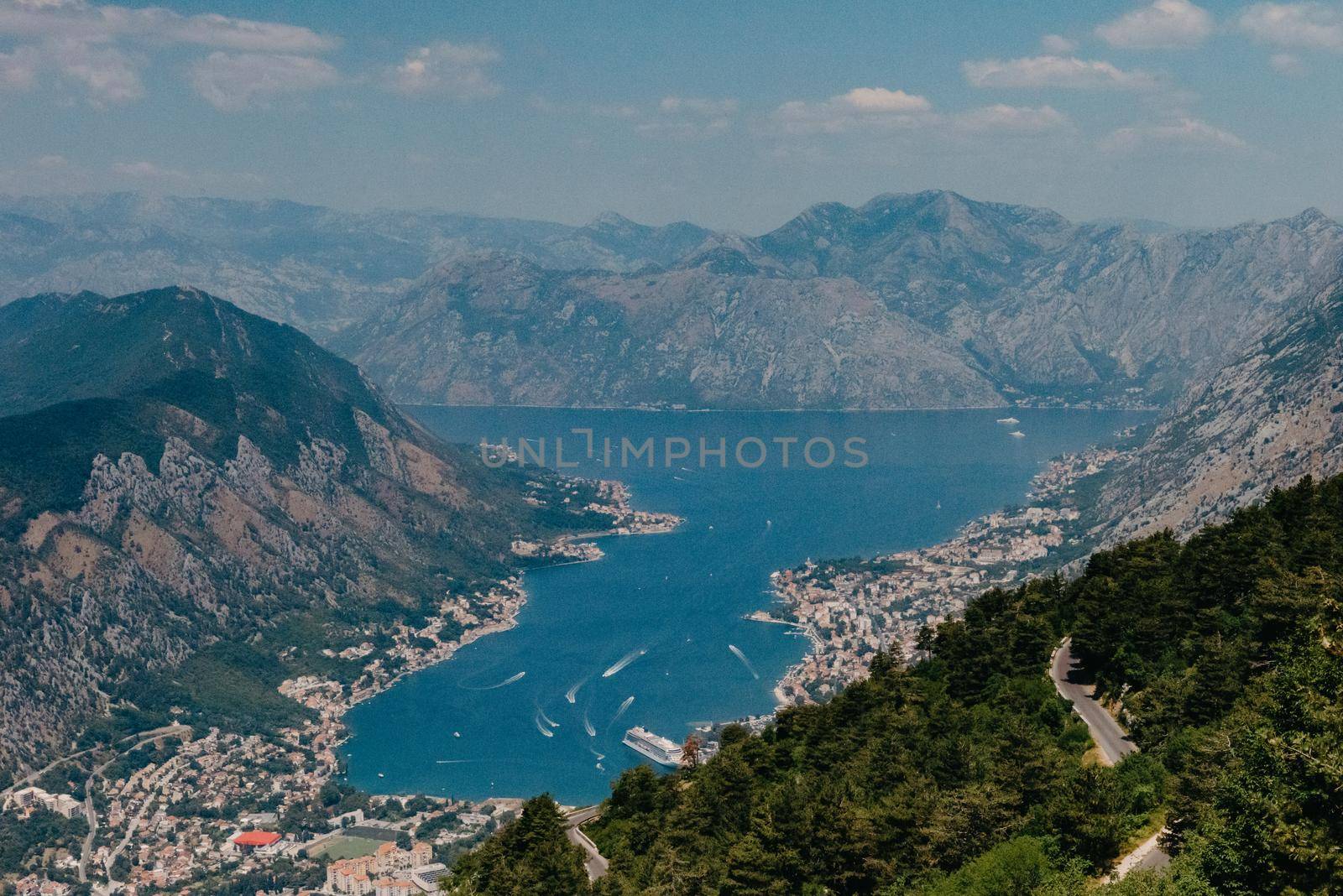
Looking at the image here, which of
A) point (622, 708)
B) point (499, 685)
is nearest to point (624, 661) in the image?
point (499, 685)

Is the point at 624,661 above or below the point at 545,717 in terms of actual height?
above

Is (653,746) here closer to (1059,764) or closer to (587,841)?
(587,841)

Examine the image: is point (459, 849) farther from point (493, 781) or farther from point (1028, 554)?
point (1028, 554)

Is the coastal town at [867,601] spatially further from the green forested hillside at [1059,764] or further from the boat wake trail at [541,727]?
the green forested hillside at [1059,764]

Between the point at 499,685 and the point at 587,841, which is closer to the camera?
the point at 587,841

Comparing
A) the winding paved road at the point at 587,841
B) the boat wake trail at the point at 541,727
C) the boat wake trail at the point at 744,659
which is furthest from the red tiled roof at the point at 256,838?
the boat wake trail at the point at 744,659
